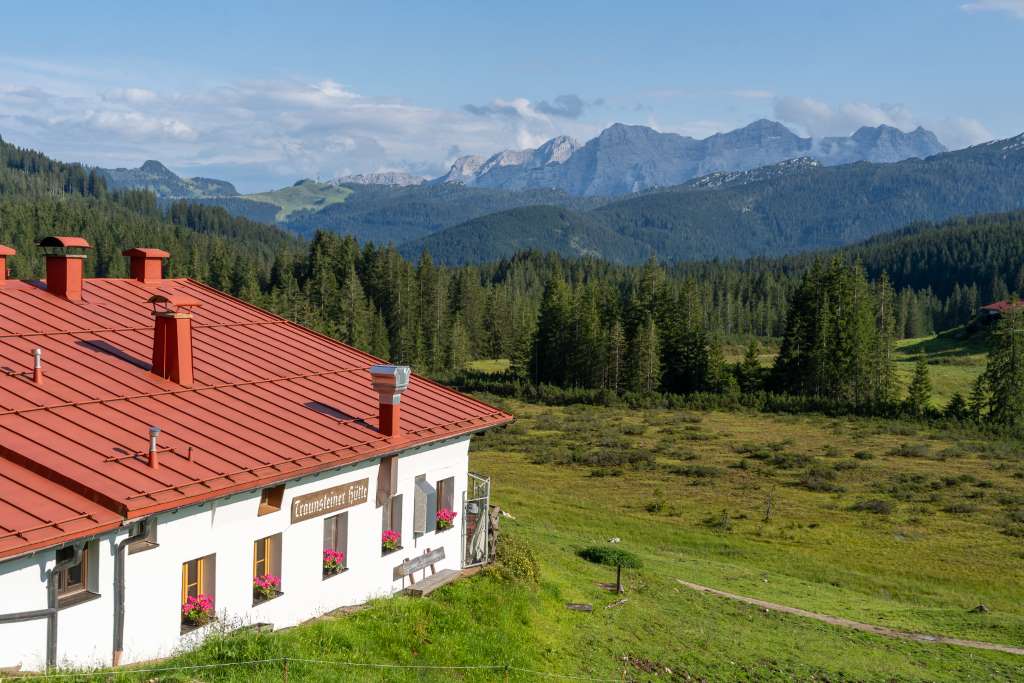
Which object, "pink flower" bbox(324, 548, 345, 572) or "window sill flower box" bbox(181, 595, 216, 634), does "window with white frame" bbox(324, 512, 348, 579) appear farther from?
"window sill flower box" bbox(181, 595, 216, 634)

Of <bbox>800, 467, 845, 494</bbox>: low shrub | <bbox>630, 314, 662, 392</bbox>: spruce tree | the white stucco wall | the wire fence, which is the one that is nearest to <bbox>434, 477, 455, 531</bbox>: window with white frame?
the white stucco wall

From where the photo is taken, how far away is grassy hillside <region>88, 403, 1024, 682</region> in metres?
16.4

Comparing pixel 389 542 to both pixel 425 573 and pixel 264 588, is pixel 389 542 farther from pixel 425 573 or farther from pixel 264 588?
pixel 264 588

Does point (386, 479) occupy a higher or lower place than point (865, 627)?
higher

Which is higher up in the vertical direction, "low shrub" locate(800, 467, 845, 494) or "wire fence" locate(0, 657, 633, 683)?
"wire fence" locate(0, 657, 633, 683)

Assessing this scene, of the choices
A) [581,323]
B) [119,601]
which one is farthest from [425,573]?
[581,323]

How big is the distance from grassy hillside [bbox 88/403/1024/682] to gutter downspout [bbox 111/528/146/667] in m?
1.12

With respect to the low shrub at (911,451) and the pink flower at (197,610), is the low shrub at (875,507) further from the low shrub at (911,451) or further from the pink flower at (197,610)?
the pink flower at (197,610)

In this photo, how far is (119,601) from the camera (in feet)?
42.2

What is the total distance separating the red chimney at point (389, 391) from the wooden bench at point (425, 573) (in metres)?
2.82

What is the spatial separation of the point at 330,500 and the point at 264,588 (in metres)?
2.01

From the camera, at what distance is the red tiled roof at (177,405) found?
13477 millimetres

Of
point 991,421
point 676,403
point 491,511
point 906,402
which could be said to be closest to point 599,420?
point 676,403

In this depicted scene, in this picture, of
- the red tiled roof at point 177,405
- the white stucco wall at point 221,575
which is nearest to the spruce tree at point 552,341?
the red tiled roof at point 177,405
